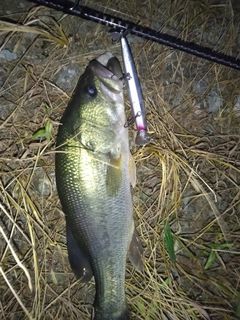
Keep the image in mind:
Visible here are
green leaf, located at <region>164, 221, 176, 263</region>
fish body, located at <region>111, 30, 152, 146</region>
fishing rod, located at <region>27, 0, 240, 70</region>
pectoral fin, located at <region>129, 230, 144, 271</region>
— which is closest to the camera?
fishing rod, located at <region>27, 0, 240, 70</region>

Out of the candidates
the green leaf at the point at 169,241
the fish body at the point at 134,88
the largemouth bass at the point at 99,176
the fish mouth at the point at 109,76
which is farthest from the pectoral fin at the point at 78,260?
the fish mouth at the point at 109,76

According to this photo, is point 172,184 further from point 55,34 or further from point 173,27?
point 55,34

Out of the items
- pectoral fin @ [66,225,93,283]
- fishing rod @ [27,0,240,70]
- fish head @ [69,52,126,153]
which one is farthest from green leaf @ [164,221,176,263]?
fishing rod @ [27,0,240,70]

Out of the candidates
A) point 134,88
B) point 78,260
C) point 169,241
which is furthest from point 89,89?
point 169,241

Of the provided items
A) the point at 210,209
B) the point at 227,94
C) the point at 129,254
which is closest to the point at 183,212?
the point at 210,209

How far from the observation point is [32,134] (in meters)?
2.26

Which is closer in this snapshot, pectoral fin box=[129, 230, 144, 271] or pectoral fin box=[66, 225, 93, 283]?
pectoral fin box=[66, 225, 93, 283]

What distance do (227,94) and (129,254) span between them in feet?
4.23

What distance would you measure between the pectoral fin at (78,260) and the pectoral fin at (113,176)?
1.19ft

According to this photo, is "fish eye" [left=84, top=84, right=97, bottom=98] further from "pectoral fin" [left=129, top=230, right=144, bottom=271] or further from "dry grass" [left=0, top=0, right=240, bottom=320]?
"pectoral fin" [left=129, top=230, right=144, bottom=271]

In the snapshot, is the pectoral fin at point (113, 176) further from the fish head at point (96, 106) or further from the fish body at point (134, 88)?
the fish body at point (134, 88)

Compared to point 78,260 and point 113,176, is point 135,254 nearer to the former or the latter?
point 78,260

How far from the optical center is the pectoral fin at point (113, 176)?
71.9 inches

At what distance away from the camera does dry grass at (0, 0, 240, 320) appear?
7.43 ft
